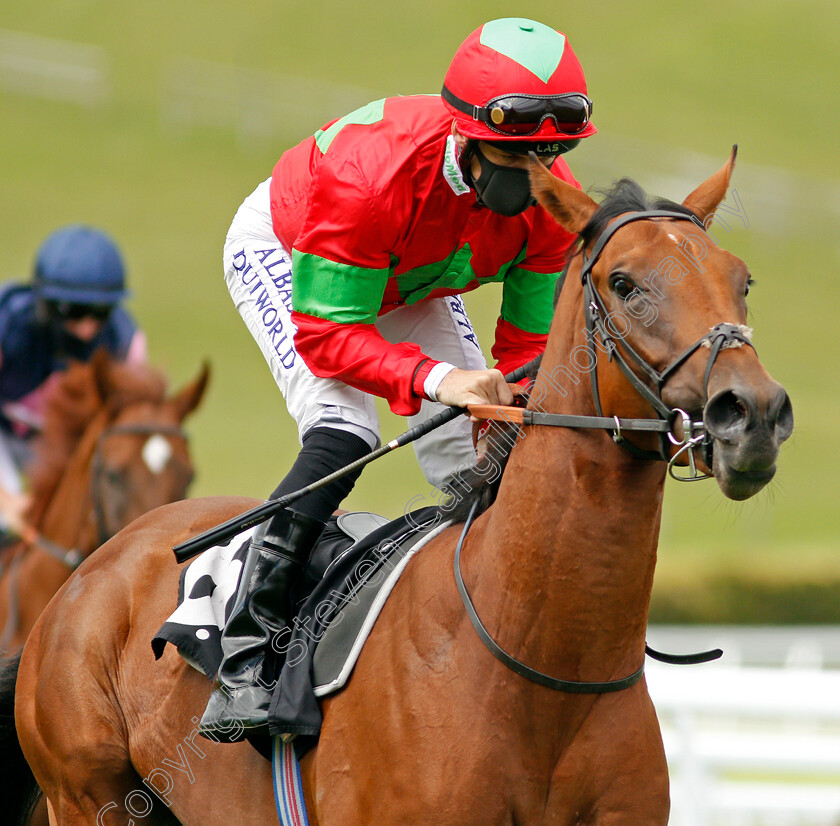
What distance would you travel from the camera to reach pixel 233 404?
2323 centimetres

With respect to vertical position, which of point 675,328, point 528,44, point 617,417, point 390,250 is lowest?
point 617,417

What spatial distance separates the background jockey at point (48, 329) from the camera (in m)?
6.81

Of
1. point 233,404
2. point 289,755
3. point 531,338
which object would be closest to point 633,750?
point 289,755

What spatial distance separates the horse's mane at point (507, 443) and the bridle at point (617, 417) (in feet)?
0.14

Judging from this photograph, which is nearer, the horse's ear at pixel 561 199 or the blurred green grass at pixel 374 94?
the horse's ear at pixel 561 199

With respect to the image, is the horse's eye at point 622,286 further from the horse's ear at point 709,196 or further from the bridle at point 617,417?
the horse's ear at point 709,196

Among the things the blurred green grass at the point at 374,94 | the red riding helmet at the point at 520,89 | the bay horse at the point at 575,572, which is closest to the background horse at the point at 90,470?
the bay horse at the point at 575,572

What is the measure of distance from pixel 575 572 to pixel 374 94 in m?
27.9

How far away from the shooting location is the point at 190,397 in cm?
604

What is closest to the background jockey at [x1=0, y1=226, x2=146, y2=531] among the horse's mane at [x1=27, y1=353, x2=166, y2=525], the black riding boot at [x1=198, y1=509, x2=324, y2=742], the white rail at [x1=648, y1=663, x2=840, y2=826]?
the horse's mane at [x1=27, y1=353, x2=166, y2=525]

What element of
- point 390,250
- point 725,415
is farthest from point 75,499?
point 725,415

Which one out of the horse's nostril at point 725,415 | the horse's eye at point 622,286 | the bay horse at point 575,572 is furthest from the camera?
the horse's eye at point 622,286

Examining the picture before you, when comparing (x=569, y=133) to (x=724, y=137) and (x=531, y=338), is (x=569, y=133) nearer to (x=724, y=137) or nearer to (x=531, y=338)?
(x=531, y=338)

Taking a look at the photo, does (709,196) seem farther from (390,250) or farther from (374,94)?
(374,94)
